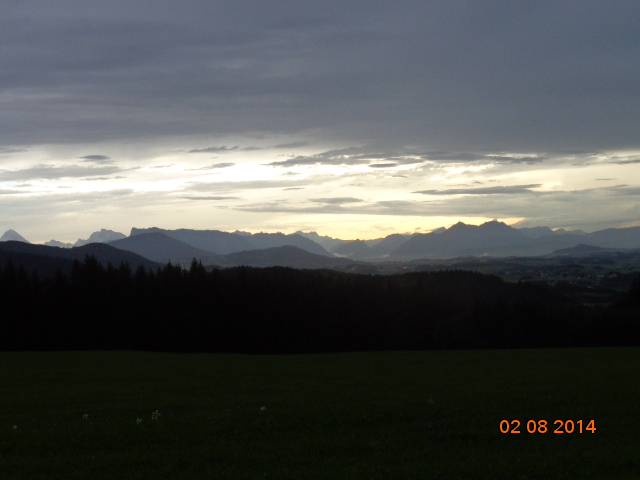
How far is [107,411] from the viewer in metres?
18.3

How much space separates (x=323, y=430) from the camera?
14.4 metres

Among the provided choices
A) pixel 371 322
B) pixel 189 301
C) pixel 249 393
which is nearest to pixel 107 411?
pixel 249 393

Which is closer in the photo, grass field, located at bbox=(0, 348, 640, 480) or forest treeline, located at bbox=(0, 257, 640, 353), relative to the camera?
grass field, located at bbox=(0, 348, 640, 480)

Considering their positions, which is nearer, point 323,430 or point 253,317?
point 323,430

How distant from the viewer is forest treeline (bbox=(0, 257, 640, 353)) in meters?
66.8

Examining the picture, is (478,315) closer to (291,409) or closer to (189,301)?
(189,301)

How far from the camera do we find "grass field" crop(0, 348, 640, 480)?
11.2 m

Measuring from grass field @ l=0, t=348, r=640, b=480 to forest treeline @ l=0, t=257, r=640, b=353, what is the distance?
44439mm

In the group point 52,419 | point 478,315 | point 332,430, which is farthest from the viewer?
point 478,315

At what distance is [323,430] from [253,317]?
197 feet

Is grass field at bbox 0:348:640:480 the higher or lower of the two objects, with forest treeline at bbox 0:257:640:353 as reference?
higher

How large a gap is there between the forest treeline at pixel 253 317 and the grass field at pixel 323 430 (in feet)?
146

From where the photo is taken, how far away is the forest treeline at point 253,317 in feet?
219

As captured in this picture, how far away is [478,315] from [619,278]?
14008 cm
